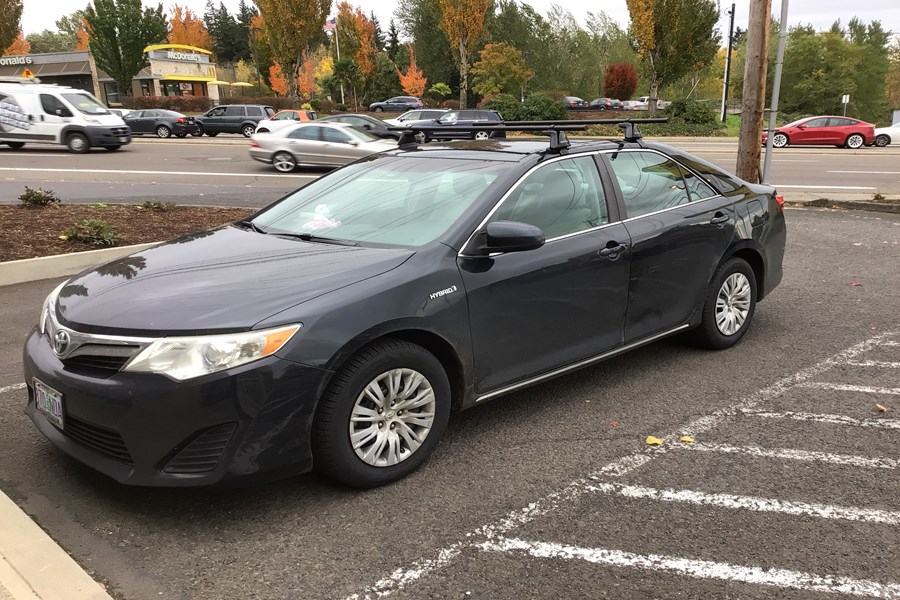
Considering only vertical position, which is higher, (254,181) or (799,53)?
(799,53)

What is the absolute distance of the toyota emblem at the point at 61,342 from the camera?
307cm

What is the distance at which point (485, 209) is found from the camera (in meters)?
3.79

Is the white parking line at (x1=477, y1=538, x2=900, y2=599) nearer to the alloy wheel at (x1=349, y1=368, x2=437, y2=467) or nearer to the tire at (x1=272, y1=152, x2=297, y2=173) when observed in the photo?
the alloy wheel at (x1=349, y1=368, x2=437, y2=467)

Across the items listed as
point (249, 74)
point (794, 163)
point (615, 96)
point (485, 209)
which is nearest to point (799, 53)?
point (615, 96)

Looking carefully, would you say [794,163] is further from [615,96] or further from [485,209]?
[615,96]

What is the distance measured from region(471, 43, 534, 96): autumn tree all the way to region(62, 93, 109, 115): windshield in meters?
30.7

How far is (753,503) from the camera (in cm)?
320

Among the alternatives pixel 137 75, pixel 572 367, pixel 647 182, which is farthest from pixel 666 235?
pixel 137 75

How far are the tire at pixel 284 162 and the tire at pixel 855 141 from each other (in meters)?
22.9

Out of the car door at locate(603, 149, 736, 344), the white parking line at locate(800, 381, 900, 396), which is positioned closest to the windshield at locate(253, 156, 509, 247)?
the car door at locate(603, 149, 736, 344)

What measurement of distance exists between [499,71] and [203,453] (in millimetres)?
48738

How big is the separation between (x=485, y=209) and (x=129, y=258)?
6.37ft

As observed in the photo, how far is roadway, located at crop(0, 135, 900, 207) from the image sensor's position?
13891mm

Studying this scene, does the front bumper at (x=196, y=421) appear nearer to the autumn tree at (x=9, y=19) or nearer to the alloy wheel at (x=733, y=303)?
the alloy wheel at (x=733, y=303)
